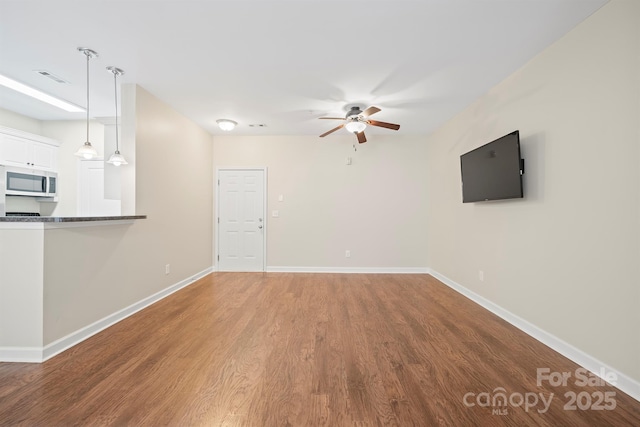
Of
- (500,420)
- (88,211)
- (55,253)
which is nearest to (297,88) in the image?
(55,253)

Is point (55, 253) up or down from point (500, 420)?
up

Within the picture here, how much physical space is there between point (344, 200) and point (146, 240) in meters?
3.34

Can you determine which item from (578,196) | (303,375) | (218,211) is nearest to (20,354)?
(303,375)

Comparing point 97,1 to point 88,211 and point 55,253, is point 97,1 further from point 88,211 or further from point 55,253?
point 88,211

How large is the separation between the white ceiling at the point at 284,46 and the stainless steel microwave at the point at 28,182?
3.45 feet

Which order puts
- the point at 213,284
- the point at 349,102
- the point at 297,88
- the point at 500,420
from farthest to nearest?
the point at 213,284
the point at 349,102
the point at 297,88
the point at 500,420

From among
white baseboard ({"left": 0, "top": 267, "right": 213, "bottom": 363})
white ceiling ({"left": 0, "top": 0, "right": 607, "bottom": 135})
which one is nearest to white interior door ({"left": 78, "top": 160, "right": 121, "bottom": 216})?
white ceiling ({"left": 0, "top": 0, "right": 607, "bottom": 135})

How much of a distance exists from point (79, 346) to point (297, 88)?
3.39m

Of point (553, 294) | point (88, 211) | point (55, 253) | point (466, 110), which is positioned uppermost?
point (466, 110)

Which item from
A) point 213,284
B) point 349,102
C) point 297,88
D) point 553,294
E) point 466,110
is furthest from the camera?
point 213,284

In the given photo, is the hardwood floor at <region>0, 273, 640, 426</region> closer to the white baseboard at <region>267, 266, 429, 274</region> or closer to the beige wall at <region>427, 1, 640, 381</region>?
the beige wall at <region>427, 1, 640, 381</region>

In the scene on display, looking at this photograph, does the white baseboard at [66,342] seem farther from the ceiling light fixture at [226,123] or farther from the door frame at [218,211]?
the ceiling light fixture at [226,123]

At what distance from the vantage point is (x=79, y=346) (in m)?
2.36

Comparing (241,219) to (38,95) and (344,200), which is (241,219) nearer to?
(344,200)
